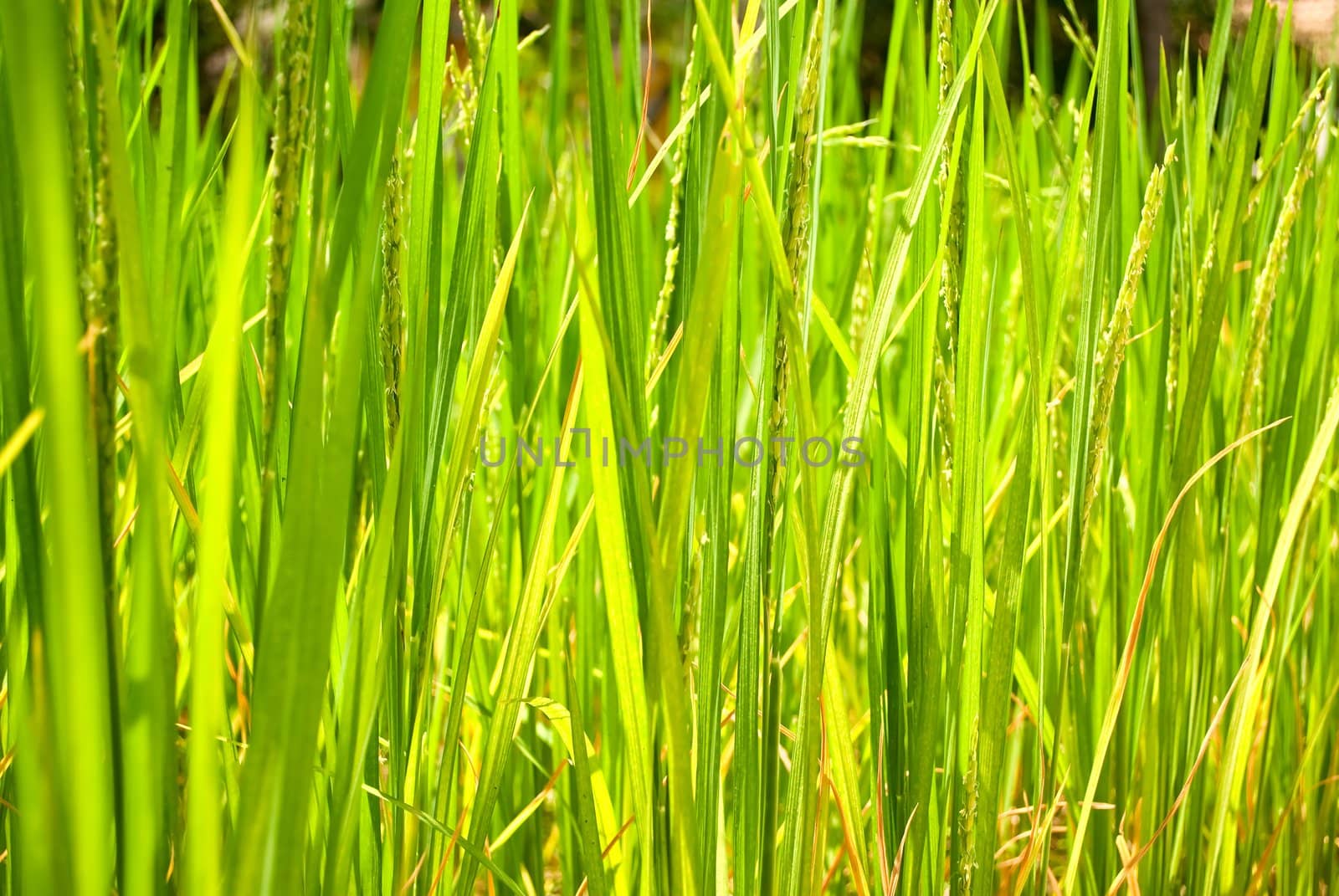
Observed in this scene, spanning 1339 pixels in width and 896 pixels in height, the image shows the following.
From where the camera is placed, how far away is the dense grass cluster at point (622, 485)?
252 millimetres

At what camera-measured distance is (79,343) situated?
22 cm

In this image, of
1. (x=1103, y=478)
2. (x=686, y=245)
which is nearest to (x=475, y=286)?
(x=686, y=245)

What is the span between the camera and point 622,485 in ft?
1.37

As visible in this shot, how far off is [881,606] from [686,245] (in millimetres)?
211

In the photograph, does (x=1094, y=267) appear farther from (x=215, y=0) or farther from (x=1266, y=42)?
(x=215, y=0)

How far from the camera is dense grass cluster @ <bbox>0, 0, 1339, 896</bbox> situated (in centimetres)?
25

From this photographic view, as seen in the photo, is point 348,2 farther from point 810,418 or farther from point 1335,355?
point 1335,355

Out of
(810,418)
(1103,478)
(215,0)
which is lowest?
(1103,478)

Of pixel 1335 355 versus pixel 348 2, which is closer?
pixel 348 2

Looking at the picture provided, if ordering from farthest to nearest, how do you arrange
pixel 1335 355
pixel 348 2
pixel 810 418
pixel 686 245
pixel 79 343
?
pixel 1335 355 < pixel 348 2 < pixel 686 245 < pixel 810 418 < pixel 79 343

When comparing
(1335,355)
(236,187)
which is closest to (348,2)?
(236,187)

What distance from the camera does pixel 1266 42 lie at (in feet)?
1.87

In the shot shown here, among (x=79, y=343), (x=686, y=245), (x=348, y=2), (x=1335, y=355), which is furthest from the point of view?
(x=1335, y=355)

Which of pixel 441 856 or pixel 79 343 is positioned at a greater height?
pixel 79 343
